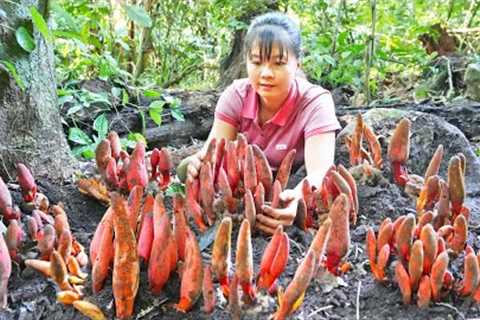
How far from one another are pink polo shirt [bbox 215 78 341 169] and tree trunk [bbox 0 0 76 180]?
1083 mm

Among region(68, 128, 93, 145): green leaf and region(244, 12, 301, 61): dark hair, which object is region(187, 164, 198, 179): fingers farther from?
region(68, 128, 93, 145): green leaf

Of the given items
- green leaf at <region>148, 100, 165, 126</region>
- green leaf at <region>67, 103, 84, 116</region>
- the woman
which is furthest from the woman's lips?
green leaf at <region>67, 103, 84, 116</region>

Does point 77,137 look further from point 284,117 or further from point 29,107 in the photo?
point 284,117

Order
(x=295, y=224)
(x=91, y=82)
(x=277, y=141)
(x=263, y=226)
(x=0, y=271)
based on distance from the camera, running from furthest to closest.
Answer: (x=91, y=82) → (x=277, y=141) → (x=295, y=224) → (x=263, y=226) → (x=0, y=271)

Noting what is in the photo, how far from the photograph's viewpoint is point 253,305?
1.73 m

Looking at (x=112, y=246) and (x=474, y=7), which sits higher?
(x=474, y=7)

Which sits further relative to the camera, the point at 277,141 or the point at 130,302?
the point at 277,141

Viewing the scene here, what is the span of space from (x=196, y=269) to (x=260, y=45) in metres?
1.78

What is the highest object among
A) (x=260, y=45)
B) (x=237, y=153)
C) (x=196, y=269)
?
(x=260, y=45)

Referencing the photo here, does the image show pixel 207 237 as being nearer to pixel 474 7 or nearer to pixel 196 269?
pixel 196 269

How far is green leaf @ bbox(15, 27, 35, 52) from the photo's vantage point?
2.77 metres

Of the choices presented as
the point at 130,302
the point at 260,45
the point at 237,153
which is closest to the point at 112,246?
the point at 130,302

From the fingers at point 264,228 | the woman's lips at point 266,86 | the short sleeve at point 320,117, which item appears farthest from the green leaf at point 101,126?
the fingers at point 264,228

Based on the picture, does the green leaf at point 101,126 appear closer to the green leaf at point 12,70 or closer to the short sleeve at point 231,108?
the short sleeve at point 231,108
